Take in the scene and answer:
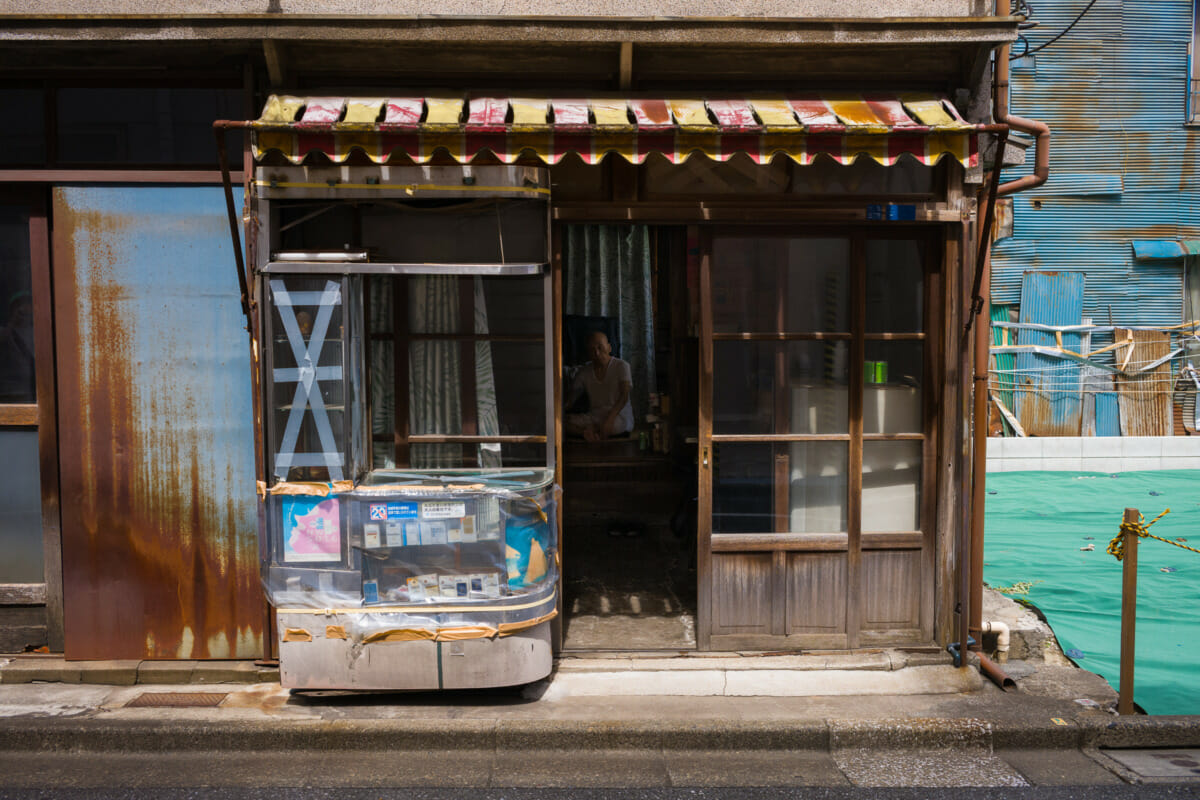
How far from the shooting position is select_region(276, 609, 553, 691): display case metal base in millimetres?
4750

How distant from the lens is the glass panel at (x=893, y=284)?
212 inches

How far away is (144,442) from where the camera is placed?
517 cm

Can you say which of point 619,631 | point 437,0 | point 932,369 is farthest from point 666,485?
point 437,0

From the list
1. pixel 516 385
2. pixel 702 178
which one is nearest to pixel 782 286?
pixel 702 178

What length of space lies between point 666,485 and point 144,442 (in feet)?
17.6

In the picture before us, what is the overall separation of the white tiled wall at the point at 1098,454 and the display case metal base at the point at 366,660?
10.9m

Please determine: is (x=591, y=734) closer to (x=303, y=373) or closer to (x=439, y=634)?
(x=439, y=634)

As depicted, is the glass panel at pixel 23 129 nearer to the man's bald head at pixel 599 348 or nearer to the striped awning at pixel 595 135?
the striped awning at pixel 595 135

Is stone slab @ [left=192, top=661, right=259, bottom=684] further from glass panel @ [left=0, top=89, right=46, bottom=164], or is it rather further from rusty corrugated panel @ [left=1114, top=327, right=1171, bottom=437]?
rusty corrugated panel @ [left=1114, top=327, right=1171, bottom=437]

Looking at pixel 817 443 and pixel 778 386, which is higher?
pixel 778 386

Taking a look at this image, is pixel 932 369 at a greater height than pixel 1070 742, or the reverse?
pixel 932 369

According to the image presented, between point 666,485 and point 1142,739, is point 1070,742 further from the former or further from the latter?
point 666,485

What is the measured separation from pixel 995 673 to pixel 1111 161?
12039mm

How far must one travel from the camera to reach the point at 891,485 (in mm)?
5531
